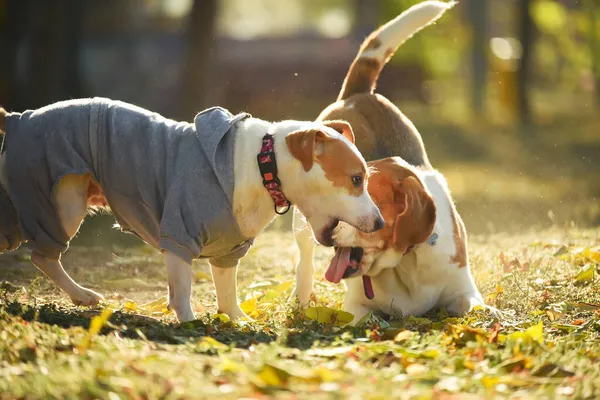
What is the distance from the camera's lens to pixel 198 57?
16.8 metres

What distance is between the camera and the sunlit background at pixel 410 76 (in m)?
14.4

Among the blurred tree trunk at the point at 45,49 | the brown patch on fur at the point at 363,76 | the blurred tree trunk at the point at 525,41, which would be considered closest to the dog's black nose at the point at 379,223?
the brown patch on fur at the point at 363,76

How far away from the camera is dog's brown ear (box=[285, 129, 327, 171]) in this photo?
512cm

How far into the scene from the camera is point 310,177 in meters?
5.22

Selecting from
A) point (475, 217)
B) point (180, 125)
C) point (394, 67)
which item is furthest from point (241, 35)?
point (180, 125)

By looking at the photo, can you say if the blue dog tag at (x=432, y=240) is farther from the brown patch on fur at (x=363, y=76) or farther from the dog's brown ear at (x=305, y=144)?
→ the brown patch on fur at (x=363, y=76)

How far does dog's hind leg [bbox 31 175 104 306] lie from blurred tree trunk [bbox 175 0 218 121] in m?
11.0

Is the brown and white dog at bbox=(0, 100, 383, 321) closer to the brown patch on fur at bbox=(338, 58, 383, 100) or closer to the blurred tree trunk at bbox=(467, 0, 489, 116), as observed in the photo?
the brown patch on fur at bbox=(338, 58, 383, 100)

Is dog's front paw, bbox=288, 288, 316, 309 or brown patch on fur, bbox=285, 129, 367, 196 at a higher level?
brown patch on fur, bbox=285, 129, 367, 196

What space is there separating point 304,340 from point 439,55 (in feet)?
90.7

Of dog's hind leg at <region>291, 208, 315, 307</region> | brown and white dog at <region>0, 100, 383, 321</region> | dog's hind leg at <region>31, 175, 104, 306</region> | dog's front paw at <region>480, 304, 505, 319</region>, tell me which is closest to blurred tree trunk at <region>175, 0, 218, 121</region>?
dog's hind leg at <region>291, 208, 315, 307</region>

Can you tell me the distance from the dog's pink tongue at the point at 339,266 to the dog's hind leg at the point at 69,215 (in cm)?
132

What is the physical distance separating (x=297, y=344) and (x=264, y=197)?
968mm

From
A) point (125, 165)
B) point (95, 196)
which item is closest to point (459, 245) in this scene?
point (125, 165)
